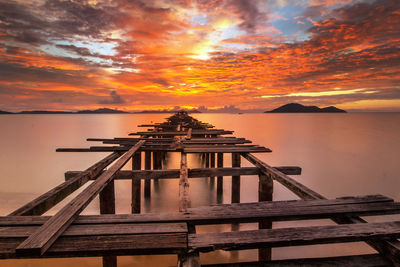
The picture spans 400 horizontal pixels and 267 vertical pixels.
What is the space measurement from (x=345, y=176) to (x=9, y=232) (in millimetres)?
15895

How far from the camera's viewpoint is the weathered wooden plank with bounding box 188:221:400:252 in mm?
1802

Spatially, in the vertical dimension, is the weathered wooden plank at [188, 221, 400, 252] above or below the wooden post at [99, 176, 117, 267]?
above

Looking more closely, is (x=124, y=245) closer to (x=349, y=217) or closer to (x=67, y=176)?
(x=349, y=217)

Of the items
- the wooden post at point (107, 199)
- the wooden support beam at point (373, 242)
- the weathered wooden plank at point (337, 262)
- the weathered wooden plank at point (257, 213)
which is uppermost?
the weathered wooden plank at point (257, 213)

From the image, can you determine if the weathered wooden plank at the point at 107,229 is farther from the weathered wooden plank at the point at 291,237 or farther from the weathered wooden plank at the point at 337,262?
the weathered wooden plank at the point at 337,262

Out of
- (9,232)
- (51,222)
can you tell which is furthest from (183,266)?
(9,232)

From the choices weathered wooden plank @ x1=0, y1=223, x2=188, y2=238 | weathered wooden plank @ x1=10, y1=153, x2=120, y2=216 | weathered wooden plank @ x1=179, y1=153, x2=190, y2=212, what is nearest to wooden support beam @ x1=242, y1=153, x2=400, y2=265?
weathered wooden plank @ x1=179, y1=153, x2=190, y2=212

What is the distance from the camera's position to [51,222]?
2041 millimetres

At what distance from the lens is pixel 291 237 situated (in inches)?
73.8

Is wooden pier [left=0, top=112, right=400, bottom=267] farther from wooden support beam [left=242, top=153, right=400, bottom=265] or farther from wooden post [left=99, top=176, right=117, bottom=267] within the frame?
wooden post [left=99, top=176, right=117, bottom=267]

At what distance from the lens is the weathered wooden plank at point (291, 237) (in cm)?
180

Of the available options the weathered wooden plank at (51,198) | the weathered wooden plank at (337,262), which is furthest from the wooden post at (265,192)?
the weathered wooden plank at (51,198)

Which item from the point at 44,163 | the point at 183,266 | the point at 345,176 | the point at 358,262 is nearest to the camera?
the point at 183,266

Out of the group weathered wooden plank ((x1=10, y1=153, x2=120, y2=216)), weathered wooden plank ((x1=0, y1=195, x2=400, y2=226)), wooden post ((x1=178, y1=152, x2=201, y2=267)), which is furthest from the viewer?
weathered wooden plank ((x1=10, y1=153, x2=120, y2=216))
